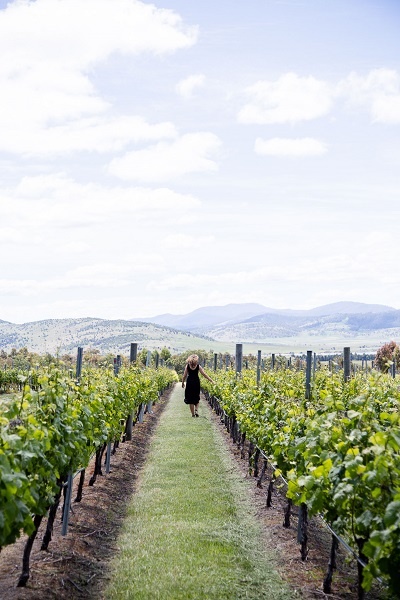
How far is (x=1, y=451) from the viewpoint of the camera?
3.51 meters

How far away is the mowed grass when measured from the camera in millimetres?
5109

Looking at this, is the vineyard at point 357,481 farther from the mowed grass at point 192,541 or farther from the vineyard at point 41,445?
the vineyard at point 41,445

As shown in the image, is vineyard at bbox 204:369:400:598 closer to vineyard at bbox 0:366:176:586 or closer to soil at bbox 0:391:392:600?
soil at bbox 0:391:392:600

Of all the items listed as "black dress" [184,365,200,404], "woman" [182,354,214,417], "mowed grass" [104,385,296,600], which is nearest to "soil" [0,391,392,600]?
"mowed grass" [104,385,296,600]

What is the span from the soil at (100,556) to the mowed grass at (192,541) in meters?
0.14

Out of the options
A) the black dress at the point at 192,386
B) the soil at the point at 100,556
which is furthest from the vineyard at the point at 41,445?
the black dress at the point at 192,386

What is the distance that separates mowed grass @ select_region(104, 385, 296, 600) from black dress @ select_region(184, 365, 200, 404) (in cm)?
493

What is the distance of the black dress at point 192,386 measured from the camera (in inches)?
608

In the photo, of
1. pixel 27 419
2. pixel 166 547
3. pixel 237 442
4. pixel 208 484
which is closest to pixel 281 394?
pixel 208 484

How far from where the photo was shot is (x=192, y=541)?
20.3ft

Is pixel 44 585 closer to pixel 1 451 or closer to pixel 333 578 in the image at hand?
pixel 1 451

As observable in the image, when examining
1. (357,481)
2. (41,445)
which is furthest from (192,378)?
(357,481)

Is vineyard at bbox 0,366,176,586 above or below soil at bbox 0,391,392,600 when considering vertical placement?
above

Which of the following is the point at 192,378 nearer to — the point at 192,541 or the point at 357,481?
the point at 192,541
